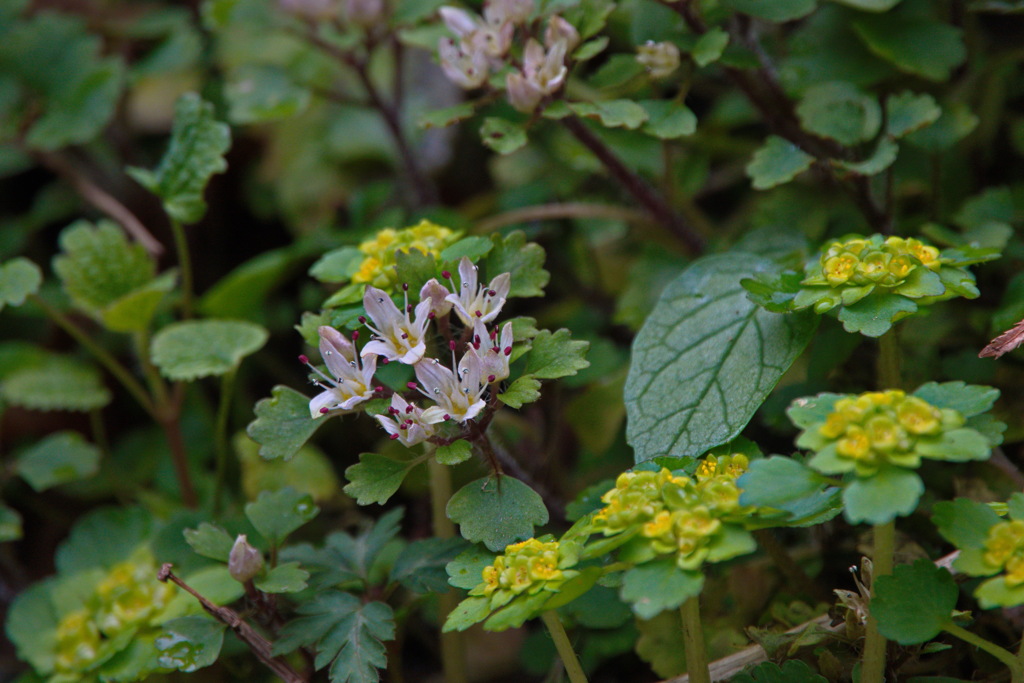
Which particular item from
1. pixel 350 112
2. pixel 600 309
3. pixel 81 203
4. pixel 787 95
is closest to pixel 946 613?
pixel 787 95

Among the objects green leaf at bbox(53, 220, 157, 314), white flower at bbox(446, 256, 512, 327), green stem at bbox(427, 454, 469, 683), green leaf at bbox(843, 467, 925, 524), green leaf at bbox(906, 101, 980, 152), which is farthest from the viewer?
green leaf at bbox(53, 220, 157, 314)

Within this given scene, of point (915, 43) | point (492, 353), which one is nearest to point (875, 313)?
point (492, 353)

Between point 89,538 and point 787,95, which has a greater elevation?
point 787,95

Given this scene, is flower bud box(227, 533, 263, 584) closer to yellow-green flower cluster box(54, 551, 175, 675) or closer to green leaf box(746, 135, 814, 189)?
yellow-green flower cluster box(54, 551, 175, 675)

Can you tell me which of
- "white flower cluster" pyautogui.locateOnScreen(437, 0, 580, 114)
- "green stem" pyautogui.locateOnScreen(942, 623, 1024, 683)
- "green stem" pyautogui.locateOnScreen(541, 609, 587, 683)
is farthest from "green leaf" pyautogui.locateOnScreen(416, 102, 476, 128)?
"green stem" pyautogui.locateOnScreen(942, 623, 1024, 683)

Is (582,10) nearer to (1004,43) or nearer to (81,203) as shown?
(1004,43)
